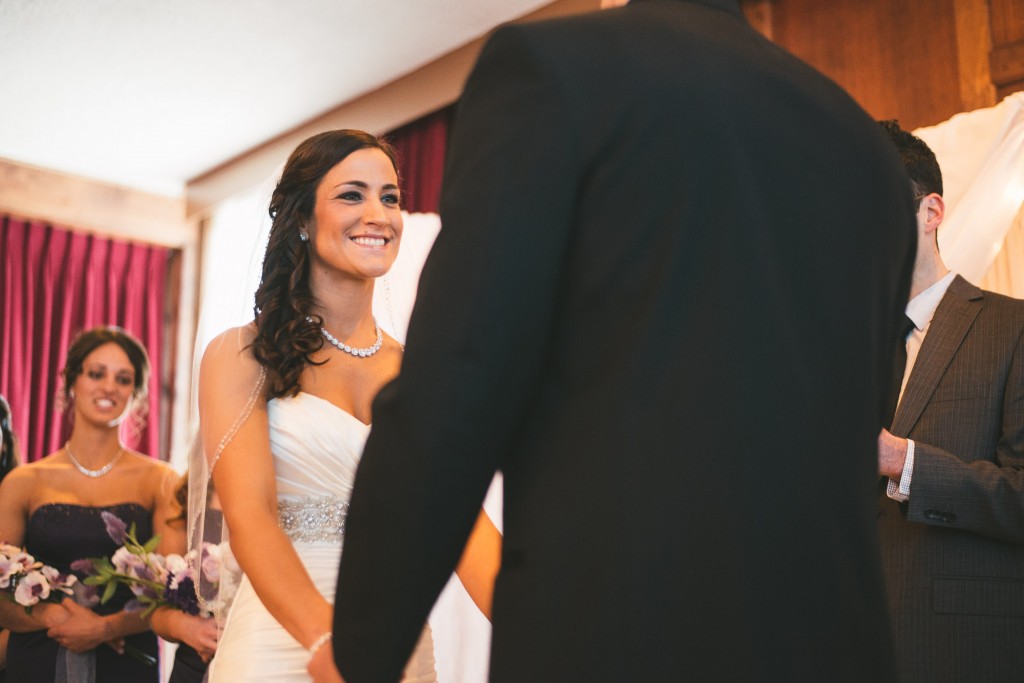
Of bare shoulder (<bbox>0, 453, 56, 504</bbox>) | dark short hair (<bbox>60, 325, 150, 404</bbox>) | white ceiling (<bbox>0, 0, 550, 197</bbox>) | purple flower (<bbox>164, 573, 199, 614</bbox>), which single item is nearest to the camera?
purple flower (<bbox>164, 573, 199, 614</bbox>)

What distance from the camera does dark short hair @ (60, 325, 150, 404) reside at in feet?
15.5

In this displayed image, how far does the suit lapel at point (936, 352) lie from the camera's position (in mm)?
2352

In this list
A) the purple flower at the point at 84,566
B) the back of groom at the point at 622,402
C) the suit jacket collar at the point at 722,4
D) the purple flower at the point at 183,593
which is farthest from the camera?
the purple flower at the point at 84,566

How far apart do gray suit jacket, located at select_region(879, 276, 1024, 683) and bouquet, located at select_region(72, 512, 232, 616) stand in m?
1.57

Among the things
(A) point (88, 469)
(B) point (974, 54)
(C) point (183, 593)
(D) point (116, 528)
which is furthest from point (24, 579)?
(B) point (974, 54)

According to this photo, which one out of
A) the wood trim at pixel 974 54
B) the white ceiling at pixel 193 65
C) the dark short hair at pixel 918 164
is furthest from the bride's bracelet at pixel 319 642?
the white ceiling at pixel 193 65

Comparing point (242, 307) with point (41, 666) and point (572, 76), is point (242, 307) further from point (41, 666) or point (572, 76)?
point (41, 666)

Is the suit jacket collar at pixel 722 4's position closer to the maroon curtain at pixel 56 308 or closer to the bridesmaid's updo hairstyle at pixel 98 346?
the bridesmaid's updo hairstyle at pixel 98 346

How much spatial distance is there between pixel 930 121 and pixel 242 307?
2.95 m

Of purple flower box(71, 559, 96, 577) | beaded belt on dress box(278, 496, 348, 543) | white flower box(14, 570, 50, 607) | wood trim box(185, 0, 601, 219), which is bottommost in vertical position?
white flower box(14, 570, 50, 607)

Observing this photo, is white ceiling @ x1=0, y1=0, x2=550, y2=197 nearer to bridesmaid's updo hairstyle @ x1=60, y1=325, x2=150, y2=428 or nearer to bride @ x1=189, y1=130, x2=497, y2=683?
bridesmaid's updo hairstyle @ x1=60, y1=325, x2=150, y2=428

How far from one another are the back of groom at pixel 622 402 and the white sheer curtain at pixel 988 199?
8.54 ft

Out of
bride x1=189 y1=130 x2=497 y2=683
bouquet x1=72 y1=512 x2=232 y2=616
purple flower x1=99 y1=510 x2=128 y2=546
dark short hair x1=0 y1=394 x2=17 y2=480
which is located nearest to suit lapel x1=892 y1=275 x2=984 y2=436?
bride x1=189 y1=130 x2=497 y2=683

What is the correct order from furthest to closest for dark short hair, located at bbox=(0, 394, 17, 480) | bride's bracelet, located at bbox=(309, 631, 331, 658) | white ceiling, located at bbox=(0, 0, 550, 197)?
white ceiling, located at bbox=(0, 0, 550, 197) → dark short hair, located at bbox=(0, 394, 17, 480) → bride's bracelet, located at bbox=(309, 631, 331, 658)
